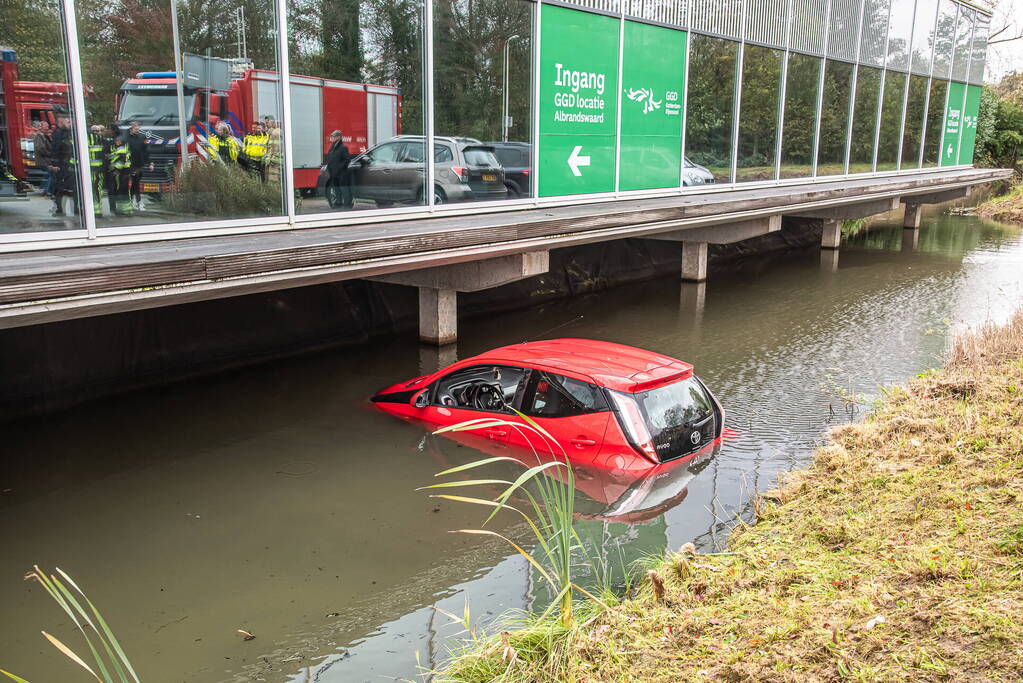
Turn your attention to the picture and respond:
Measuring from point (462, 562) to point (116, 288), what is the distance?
11.9ft

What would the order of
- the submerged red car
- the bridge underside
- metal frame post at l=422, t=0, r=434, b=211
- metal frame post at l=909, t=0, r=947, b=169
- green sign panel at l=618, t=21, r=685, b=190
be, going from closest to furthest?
the bridge underside < the submerged red car < metal frame post at l=422, t=0, r=434, b=211 < green sign panel at l=618, t=21, r=685, b=190 < metal frame post at l=909, t=0, r=947, b=169

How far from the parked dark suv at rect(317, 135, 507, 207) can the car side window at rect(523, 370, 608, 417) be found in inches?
202

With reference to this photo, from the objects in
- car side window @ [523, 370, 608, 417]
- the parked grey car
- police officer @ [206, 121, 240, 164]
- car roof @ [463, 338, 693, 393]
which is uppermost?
police officer @ [206, 121, 240, 164]

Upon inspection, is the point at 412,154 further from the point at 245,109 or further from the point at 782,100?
the point at 782,100

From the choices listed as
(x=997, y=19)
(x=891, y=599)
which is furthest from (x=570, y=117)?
(x=997, y=19)

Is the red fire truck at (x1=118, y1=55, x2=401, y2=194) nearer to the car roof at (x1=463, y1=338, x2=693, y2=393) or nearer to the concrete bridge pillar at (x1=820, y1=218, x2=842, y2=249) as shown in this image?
the car roof at (x1=463, y1=338, x2=693, y2=393)

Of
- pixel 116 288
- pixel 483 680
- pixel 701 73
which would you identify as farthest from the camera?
pixel 701 73

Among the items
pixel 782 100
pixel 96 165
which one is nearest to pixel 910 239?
pixel 782 100

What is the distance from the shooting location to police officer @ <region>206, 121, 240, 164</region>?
10.3m

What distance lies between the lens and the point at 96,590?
20.6 feet

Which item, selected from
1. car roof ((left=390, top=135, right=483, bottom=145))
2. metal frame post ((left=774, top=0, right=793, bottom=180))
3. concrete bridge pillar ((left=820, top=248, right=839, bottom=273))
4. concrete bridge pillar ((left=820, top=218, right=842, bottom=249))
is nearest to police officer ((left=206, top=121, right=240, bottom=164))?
car roof ((left=390, top=135, right=483, bottom=145))

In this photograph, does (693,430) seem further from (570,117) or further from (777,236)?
(777,236)

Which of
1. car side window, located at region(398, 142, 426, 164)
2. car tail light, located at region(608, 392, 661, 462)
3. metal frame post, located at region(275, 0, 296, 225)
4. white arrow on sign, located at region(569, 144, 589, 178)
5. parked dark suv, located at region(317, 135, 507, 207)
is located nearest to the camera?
car tail light, located at region(608, 392, 661, 462)

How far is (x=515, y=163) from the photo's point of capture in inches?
591
